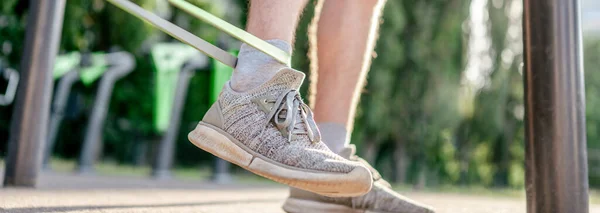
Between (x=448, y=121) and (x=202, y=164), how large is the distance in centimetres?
247

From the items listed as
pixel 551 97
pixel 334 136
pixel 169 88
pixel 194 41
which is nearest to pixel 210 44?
pixel 194 41

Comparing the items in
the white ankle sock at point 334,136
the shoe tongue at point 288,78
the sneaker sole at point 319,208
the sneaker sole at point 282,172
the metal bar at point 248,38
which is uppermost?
the metal bar at point 248,38

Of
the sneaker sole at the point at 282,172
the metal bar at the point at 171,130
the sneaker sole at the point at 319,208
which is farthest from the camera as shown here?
the metal bar at the point at 171,130

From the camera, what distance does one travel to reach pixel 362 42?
3.02 ft

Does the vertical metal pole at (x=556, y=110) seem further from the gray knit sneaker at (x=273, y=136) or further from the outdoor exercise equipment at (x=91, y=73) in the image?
the outdoor exercise equipment at (x=91, y=73)

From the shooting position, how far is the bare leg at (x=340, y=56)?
2.93ft

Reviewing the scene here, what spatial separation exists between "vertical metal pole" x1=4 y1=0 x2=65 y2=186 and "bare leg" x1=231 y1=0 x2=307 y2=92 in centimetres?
67

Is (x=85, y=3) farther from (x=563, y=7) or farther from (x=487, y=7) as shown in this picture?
(x=563, y=7)

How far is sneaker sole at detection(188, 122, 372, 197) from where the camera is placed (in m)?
0.61

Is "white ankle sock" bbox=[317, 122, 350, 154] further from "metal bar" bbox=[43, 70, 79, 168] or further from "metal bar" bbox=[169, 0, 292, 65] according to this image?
"metal bar" bbox=[43, 70, 79, 168]

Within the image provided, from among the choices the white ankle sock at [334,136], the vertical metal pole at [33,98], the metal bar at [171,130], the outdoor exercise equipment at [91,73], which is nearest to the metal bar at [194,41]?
the white ankle sock at [334,136]

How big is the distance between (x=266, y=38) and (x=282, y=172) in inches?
6.8

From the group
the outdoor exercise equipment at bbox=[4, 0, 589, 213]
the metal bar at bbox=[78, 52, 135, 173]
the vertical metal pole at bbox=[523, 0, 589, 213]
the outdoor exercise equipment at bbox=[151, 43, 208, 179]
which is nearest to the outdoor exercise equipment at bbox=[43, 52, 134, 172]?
the metal bar at bbox=[78, 52, 135, 173]

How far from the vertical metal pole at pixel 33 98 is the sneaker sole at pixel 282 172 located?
65 centimetres
